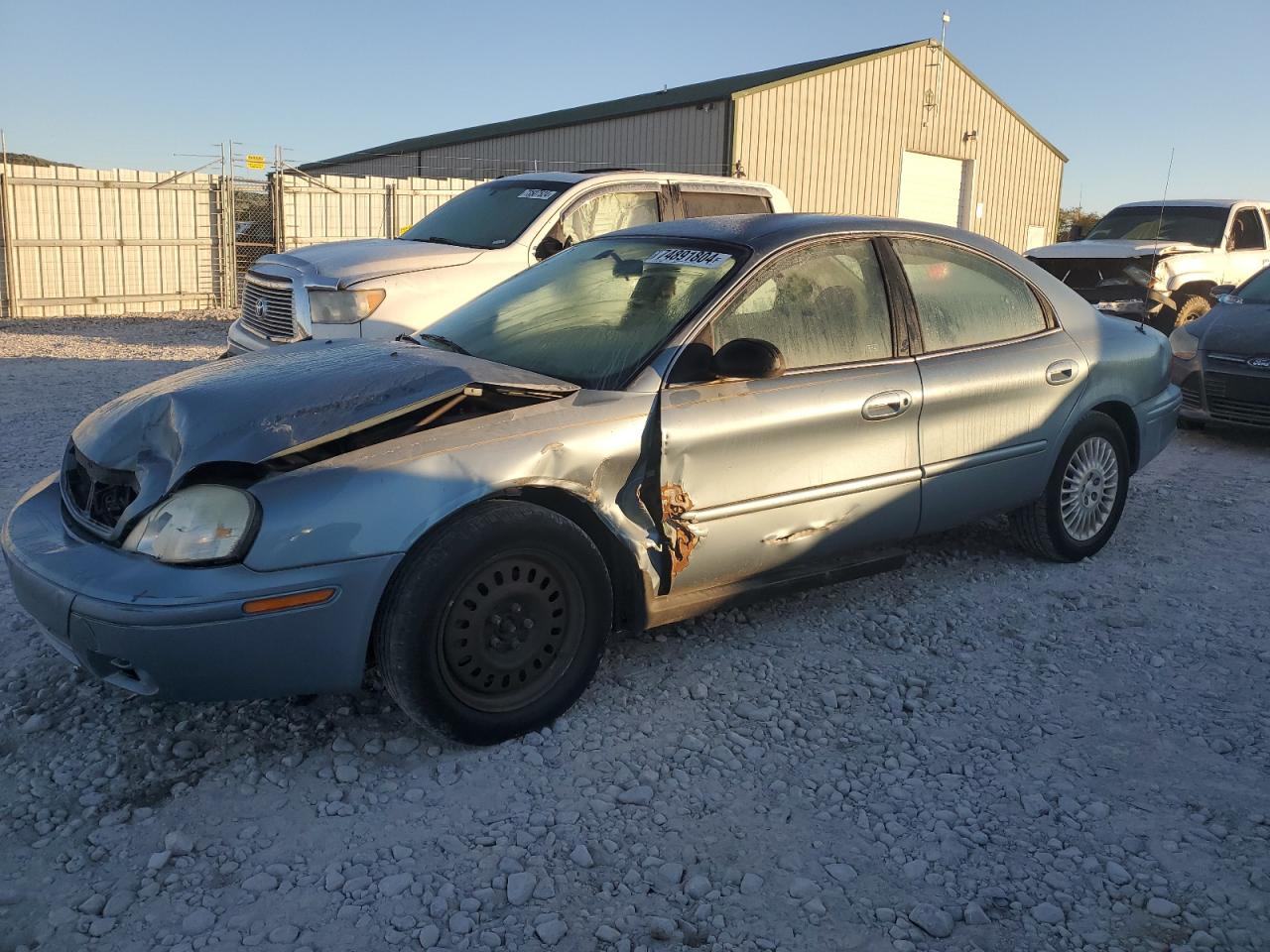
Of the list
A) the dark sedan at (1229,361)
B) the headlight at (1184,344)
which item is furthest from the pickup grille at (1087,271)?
the headlight at (1184,344)

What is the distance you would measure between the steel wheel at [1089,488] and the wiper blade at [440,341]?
2.84 meters

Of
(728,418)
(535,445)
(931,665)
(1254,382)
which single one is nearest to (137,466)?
(535,445)

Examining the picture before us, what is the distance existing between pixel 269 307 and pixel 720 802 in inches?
229

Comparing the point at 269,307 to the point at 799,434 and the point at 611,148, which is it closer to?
the point at 799,434

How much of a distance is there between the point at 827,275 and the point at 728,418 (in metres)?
0.89

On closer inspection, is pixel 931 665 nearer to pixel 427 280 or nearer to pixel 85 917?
pixel 85 917

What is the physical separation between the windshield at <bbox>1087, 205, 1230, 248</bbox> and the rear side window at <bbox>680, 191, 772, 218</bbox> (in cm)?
554

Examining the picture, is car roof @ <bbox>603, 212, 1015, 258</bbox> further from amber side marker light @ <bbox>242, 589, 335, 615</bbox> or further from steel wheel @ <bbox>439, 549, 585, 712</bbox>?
amber side marker light @ <bbox>242, 589, 335, 615</bbox>

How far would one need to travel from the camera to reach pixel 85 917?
99.1 inches

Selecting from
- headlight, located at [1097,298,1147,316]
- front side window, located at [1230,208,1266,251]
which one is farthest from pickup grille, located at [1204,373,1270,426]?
front side window, located at [1230,208,1266,251]

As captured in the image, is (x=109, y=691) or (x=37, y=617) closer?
(x=37, y=617)

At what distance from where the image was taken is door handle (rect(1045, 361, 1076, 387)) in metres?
4.75

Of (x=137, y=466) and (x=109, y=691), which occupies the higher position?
(x=137, y=466)

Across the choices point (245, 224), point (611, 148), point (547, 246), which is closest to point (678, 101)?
point (611, 148)
